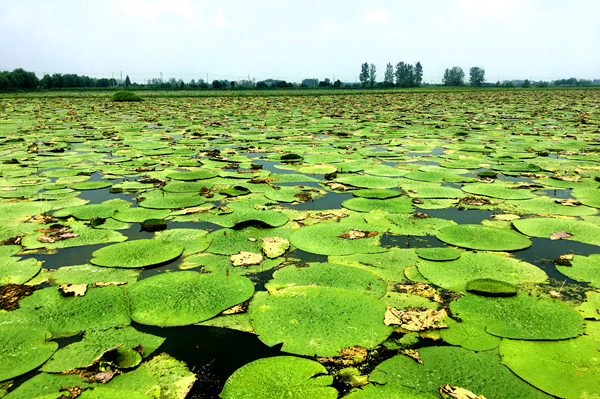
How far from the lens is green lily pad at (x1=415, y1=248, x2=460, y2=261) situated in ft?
5.95

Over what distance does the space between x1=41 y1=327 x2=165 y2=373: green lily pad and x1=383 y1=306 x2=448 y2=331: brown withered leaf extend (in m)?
0.86

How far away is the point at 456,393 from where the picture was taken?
1007 mm

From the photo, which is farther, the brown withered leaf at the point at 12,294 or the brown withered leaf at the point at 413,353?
the brown withered leaf at the point at 12,294

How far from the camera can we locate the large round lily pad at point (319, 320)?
1.24 m

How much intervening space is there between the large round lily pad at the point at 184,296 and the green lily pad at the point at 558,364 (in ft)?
3.32

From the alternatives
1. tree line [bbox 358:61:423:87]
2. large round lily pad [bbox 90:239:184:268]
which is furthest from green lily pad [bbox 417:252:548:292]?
tree line [bbox 358:61:423:87]

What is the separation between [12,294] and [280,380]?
1272mm

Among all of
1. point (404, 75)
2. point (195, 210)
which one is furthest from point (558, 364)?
point (404, 75)

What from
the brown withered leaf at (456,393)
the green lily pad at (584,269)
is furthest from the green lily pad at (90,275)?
the green lily pad at (584,269)

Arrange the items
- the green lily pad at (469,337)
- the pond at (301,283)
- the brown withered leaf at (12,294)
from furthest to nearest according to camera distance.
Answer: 1. the brown withered leaf at (12,294)
2. the green lily pad at (469,337)
3. the pond at (301,283)

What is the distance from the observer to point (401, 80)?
74.8m

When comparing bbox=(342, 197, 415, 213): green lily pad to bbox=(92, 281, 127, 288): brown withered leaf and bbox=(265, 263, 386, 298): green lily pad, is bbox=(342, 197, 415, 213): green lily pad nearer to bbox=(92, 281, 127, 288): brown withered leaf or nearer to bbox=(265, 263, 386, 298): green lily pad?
bbox=(265, 263, 386, 298): green lily pad

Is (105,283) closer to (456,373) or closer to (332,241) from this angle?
(332,241)

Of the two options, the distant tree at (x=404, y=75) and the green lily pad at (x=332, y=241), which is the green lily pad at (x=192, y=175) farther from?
the distant tree at (x=404, y=75)
